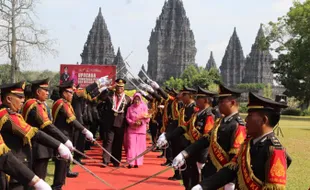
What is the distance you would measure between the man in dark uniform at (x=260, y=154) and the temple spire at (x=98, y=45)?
101633 mm

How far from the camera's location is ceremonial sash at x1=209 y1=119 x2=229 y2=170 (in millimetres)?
4875

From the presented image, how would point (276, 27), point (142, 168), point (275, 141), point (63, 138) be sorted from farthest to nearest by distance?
point (276, 27), point (142, 168), point (63, 138), point (275, 141)

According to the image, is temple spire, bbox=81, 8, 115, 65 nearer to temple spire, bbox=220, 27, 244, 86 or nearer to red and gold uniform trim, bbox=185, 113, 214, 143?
temple spire, bbox=220, 27, 244, 86

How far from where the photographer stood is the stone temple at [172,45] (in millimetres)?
106500

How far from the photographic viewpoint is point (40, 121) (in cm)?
612

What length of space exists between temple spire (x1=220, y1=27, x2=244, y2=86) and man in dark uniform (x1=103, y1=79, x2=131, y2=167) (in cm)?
11496

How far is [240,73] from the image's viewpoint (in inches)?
4911

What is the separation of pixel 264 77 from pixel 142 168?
10895cm

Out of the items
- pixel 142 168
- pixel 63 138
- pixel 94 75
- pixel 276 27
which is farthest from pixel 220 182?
pixel 276 27

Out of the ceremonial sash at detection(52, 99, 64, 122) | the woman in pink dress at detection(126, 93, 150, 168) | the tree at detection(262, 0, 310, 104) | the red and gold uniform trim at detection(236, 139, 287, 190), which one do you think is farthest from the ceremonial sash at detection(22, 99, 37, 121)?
the tree at detection(262, 0, 310, 104)

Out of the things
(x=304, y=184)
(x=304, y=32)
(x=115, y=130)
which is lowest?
(x=304, y=184)

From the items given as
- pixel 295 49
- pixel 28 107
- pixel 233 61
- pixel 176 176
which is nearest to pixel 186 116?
pixel 176 176

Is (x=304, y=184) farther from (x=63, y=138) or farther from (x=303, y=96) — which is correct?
(x=303, y=96)

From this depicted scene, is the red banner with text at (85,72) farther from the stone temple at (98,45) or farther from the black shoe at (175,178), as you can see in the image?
the stone temple at (98,45)
